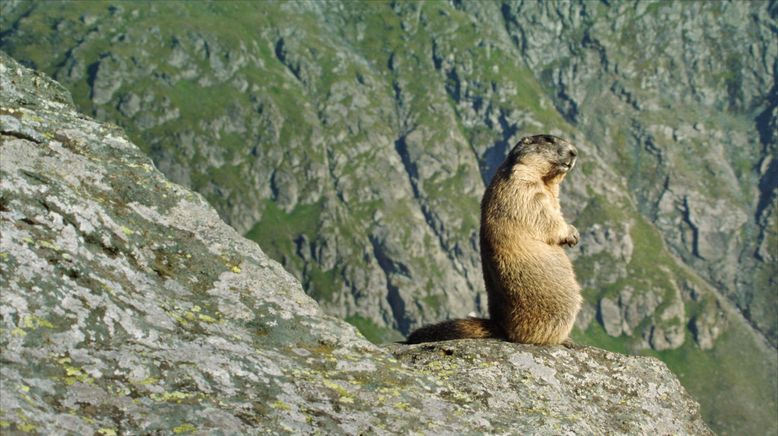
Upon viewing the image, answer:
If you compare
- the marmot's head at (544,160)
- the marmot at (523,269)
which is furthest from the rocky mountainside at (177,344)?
the marmot's head at (544,160)

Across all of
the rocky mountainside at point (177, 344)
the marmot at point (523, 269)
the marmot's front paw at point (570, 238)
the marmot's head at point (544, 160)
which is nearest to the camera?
the rocky mountainside at point (177, 344)

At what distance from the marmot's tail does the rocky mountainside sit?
2182 mm

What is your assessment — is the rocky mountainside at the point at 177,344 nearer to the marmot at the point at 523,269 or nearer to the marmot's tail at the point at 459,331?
the marmot at the point at 523,269

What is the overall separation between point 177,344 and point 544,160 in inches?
460

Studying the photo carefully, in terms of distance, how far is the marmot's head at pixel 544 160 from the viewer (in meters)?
18.3

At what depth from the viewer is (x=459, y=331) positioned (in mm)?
15703

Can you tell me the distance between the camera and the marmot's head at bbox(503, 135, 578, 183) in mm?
18297

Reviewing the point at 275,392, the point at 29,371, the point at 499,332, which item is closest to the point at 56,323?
the point at 29,371

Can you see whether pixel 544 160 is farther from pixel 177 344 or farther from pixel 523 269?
pixel 177 344

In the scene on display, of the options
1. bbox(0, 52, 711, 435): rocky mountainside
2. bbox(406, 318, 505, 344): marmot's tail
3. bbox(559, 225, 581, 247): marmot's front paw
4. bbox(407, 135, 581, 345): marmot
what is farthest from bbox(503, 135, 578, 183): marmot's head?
bbox(0, 52, 711, 435): rocky mountainside

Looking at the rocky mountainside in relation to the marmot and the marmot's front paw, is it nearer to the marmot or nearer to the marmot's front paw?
the marmot

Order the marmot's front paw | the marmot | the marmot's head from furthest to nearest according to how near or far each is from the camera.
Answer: the marmot's head, the marmot's front paw, the marmot

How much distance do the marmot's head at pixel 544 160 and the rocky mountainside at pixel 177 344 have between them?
19.4 ft

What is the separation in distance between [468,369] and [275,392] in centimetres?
382
